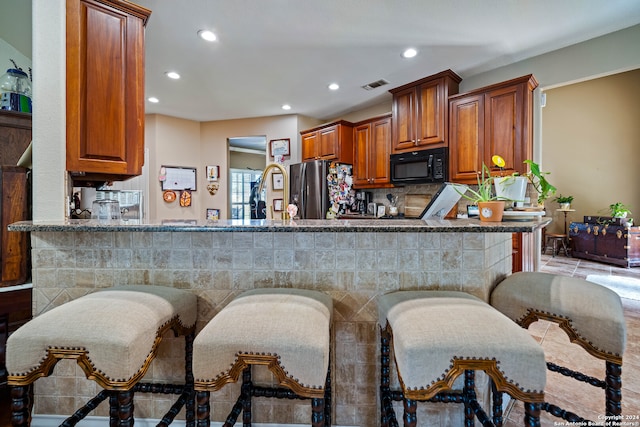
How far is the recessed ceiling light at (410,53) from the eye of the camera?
303 centimetres

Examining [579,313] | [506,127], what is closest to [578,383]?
[579,313]

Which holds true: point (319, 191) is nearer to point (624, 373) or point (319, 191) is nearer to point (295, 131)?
point (295, 131)

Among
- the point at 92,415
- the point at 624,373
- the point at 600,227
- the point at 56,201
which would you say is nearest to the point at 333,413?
the point at 92,415

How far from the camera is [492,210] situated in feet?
4.42

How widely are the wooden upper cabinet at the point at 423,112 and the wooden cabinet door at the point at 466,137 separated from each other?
3.8 inches

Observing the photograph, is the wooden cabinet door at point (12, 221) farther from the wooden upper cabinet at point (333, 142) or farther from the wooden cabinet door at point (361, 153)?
the wooden cabinet door at point (361, 153)

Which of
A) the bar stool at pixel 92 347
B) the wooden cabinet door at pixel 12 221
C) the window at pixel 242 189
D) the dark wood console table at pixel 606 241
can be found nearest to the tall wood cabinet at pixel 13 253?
the wooden cabinet door at pixel 12 221

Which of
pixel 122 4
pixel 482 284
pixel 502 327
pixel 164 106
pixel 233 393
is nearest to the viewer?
pixel 502 327

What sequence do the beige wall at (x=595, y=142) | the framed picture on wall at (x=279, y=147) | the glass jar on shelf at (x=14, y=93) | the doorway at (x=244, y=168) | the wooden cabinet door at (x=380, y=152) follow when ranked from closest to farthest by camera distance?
the glass jar on shelf at (x=14, y=93) < the wooden cabinet door at (x=380, y=152) < the framed picture on wall at (x=279, y=147) < the beige wall at (x=595, y=142) < the doorway at (x=244, y=168)

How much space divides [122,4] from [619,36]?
155 inches

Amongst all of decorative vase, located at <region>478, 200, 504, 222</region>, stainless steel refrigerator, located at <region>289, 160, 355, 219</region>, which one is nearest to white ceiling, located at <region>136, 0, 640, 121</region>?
stainless steel refrigerator, located at <region>289, 160, 355, 219</region>

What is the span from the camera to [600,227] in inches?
221

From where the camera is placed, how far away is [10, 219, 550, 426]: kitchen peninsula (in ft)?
4.39

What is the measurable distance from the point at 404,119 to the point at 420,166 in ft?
2.18
